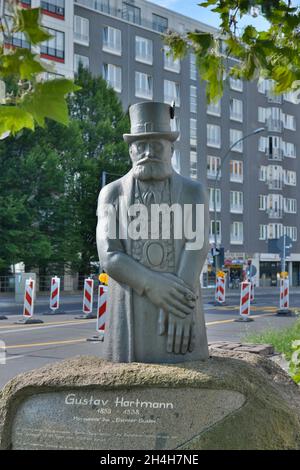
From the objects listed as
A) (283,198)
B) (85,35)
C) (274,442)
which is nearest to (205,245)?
(274,442)

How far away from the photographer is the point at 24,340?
13469 mm

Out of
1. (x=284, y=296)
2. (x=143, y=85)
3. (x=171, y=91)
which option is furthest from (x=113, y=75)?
(x=284, y=296)

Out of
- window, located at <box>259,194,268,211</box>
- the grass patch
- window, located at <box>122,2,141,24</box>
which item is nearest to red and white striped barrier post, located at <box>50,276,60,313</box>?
the grass patch

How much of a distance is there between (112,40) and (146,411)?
41.1 metres

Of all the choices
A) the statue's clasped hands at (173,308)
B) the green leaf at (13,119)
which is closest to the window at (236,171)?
the statue's clasped hands at (173,308)

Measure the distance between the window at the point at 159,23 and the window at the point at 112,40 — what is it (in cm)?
409

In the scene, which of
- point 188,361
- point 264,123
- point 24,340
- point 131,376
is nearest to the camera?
point 131,376

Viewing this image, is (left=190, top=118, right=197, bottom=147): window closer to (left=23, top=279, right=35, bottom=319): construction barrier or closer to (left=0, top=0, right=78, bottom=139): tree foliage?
(left=23, top=279, right=35, bottom=319): construction barrier

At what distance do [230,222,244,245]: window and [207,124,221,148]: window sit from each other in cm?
667

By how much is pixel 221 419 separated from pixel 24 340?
10107 millimetres

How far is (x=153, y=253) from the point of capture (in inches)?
186

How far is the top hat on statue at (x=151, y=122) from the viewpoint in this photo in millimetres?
4906

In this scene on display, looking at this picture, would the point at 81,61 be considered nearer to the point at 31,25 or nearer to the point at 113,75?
the point at 113,75
